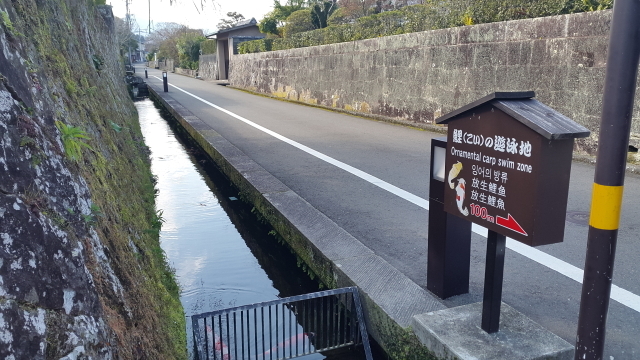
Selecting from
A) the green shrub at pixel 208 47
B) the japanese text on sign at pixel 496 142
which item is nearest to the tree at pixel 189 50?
the green shrub at pixel 208 47

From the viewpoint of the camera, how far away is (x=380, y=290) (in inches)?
148

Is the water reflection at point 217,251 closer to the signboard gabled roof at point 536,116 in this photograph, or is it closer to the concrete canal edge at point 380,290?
the concrete canal edge at point 380,290

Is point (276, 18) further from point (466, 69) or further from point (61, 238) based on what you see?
point (61, 238)

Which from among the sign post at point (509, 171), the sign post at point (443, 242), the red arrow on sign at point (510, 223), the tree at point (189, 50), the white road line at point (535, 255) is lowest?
the white road line at point (535, 255)

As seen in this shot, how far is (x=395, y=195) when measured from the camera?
21.8 feet

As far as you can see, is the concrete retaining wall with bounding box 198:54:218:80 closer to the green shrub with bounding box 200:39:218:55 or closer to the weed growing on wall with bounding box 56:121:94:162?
the green shrub with bounding box 200:39:218:55

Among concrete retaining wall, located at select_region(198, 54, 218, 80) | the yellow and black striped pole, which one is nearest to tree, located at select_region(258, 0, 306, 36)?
concrete retaining wall, located at select_region(198, 54, 218, 80)

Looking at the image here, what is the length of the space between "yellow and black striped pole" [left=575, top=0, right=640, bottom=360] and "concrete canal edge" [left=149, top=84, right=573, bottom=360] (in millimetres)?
542

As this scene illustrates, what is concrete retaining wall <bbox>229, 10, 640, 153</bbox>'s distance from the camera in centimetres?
805

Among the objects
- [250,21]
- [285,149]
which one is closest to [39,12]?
[285,149]

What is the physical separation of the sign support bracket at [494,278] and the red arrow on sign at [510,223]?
0.14m

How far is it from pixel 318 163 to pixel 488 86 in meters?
4.16

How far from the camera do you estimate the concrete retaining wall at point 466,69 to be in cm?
805

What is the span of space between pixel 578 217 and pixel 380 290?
3.12 meters
